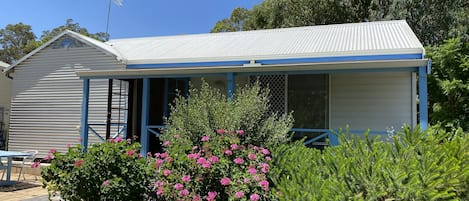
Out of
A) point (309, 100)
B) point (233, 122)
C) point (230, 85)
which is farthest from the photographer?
point (309, 100)

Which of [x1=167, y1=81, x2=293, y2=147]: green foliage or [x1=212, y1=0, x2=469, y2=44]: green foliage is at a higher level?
[x1=212, y1=0, x2=469, y2=44]: green foliage

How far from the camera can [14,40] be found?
38406 mm

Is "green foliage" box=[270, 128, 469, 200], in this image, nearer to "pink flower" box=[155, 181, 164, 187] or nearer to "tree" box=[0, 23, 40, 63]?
"pink flower" box=[155, 181, 164, 187]

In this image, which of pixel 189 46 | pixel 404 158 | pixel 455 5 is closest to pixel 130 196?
pixel 404 158

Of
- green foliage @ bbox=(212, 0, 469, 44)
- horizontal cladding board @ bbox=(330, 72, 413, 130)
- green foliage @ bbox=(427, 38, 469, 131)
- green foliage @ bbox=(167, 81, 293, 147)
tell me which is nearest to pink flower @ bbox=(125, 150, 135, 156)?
green foliage @ bbox=(167, 81, 293, 147)

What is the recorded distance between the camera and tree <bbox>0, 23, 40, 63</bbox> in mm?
37469

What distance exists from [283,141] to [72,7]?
1750 cm

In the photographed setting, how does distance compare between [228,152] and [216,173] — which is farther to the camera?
[228,152]

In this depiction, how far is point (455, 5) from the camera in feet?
45.8

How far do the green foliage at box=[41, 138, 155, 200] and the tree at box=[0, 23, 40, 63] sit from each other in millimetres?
37876

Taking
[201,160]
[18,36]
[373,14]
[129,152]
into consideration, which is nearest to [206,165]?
[201,160]

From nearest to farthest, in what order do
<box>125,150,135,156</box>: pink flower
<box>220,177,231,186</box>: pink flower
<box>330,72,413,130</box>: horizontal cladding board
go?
<box>220,177,231,186</box>: pink flower
<box>125,150,135,156</box>: pink flower
<box>330,72,413,130</box>: horizontal cladding board

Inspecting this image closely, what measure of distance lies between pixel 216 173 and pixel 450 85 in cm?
931

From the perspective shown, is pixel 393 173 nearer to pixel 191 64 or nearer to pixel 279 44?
pixel 191 64
